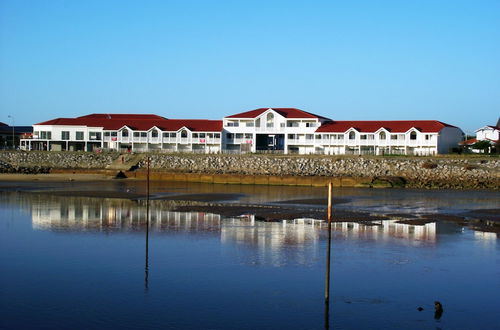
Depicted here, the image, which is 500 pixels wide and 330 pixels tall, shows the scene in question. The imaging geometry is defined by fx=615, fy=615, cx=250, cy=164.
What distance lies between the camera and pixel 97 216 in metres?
28.9

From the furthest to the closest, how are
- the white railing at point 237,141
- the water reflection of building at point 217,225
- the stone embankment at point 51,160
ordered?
1. the white railing at point 237,141
2. the stone embankment at point 51,160
3. the water reflection of building at point 217,225

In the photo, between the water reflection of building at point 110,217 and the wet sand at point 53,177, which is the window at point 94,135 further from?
the water reflection of building at point 110,217

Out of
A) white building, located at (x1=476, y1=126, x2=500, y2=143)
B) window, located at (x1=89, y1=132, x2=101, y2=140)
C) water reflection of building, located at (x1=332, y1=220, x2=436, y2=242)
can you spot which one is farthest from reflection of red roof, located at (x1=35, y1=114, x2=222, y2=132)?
water reflection of building, located at (x1=332, y1=220, x2=436, y2=242)

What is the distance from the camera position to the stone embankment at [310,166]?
4999cm

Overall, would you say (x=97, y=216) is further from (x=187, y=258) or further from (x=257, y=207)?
(x=187, y=258)

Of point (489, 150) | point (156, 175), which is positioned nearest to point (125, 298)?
point (156, 175)

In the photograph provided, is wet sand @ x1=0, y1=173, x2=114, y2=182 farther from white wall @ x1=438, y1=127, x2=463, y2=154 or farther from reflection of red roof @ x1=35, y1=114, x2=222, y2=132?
white wall @ x1=438, y1=127, x2=463, y2=154

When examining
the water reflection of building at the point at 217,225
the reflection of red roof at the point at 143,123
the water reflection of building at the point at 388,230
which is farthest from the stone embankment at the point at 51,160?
the water reflection of building at the point at 388,230

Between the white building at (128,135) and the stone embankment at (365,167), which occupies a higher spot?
the white building at (128,135)

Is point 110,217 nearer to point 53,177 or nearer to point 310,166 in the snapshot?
point 53,177

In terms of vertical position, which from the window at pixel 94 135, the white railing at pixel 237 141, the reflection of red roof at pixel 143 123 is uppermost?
the reflection of red roof at pixel 143 123

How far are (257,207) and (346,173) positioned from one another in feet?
76.1

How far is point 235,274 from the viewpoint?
17141 mm

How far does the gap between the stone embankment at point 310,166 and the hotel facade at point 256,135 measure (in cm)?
720
